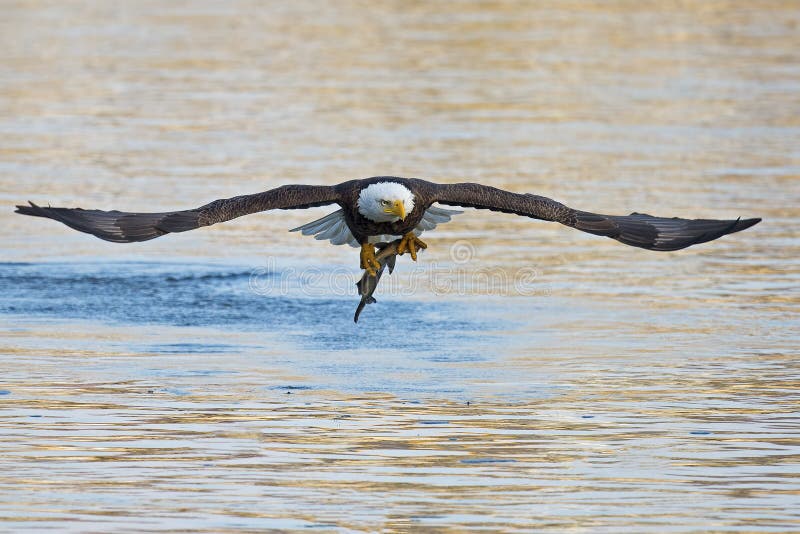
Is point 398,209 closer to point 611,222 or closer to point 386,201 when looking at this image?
point 386,201

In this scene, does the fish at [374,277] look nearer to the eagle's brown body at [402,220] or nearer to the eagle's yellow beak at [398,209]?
the eagle's brown body at [402,220]

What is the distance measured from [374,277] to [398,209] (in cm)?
73

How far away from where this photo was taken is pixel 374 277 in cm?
1020

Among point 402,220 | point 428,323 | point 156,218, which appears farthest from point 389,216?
point 428,323

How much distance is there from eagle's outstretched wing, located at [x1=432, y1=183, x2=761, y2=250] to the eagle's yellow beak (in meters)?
0.39

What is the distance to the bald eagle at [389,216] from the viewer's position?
29.6 ft

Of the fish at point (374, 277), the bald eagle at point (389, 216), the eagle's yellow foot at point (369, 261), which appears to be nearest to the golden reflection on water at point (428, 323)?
the fish at point (374, 277)

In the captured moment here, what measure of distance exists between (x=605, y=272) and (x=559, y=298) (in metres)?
1.06

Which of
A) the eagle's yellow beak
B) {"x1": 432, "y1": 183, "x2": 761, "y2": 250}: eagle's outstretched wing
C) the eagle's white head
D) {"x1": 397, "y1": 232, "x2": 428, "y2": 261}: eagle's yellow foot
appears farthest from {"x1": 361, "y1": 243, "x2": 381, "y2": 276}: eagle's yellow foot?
{"x1": 432, "y1": 183, "x2": 761, "y2": 250}: eagle's outstretched wing

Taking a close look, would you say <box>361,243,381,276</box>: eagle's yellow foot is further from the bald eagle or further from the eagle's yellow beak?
the eagle's yellow beak

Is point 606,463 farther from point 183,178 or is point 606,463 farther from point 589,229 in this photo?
point 183,178

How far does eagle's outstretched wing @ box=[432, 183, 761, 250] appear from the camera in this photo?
9.34 metres

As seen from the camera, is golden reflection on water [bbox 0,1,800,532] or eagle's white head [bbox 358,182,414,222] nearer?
golden reflection on water [bbox 0,1,800,532]

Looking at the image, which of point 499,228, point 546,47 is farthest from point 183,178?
point 546,47
